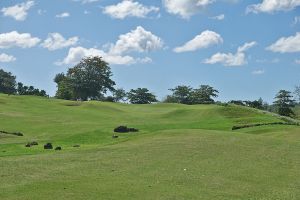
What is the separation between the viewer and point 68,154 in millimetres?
30484

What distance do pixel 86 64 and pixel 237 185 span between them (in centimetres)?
12262

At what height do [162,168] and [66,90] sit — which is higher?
[66,90]

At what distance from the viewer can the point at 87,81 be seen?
137500 millimetres

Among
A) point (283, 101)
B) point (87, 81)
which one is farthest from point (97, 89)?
point (283, 101)

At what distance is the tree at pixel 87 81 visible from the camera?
137m

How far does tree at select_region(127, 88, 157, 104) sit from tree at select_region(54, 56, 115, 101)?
618cm

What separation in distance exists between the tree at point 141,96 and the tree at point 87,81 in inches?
243

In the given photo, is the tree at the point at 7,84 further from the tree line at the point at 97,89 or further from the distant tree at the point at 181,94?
the distant tree at the point at 181,94

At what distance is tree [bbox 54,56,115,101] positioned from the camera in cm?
13738

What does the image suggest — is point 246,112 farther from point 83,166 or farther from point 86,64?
point 86,64

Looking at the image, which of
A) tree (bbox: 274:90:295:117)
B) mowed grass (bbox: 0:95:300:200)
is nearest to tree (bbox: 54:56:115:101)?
tree (bbox: 274:90:295:117)

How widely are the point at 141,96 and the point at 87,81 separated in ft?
52.8

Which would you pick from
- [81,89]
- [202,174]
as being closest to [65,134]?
[202,174]

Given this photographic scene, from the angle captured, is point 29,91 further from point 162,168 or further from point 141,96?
point 162,168
